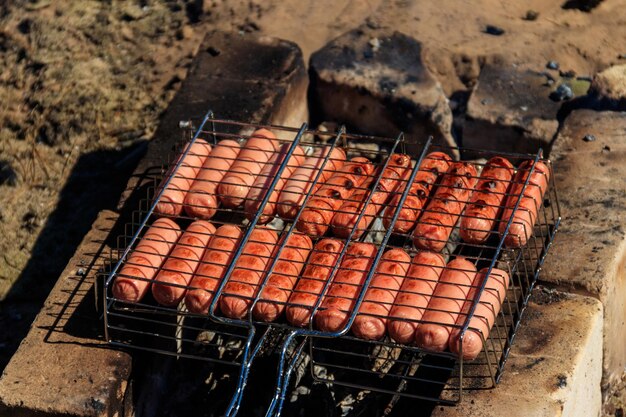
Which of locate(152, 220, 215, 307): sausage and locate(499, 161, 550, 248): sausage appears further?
locate(499, 161, 550, 248): sausage

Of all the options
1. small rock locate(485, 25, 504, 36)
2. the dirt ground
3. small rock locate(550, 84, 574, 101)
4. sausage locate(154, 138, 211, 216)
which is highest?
sausage locate(154, 138, 211, 216)

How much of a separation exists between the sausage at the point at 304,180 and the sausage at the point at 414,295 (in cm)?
86

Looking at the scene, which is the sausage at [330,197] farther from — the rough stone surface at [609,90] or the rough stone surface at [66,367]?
the rough stone surface at [609,90]

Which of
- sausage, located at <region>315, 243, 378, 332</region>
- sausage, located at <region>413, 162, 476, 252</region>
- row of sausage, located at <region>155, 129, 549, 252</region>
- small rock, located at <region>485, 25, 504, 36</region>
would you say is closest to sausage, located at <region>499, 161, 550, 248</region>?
row of sausage, located at <region>155, 129, 549, 252</region>

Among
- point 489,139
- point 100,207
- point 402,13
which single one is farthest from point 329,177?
point 402,13

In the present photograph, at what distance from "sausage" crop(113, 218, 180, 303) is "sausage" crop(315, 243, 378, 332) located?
3.29ft

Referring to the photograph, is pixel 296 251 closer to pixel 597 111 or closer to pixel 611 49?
pixel 597 111

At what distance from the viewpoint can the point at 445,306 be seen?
16.1ft

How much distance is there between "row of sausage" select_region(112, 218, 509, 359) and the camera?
191 inches

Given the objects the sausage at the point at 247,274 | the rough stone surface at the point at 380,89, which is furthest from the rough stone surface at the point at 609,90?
the sausage at the point at 247,274

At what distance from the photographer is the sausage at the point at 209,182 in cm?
584

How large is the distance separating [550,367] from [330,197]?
5.22 ft

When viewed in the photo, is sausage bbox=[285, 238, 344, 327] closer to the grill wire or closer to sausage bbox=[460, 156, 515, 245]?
the grill wire

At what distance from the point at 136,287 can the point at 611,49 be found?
534 centimetres
